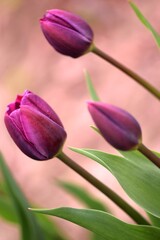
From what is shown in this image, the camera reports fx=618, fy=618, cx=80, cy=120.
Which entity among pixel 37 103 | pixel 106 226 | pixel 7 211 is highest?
pixel 37 103

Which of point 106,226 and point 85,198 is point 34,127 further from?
point 85,198

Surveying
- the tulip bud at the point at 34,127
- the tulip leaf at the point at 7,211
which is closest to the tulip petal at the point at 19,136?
the tulip bud at the point at 34,127

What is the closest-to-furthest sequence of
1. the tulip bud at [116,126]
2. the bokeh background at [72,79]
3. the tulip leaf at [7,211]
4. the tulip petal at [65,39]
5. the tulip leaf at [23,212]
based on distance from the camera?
the tulip bud at [116,126] → the tulip petal at [65,39] → the tulip leaf at [23,212] → the tulip leaf at [7,211] → the bokeh background at [72,79]

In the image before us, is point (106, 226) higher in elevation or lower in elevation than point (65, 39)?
lower

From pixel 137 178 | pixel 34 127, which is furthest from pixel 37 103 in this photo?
pixel 137 178

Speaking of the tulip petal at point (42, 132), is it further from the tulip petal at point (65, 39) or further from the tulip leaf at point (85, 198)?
the tulip leaf at point (85, 198)

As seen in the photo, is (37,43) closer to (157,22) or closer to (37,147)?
(157,22)

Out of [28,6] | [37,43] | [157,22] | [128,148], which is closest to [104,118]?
[128,148]
